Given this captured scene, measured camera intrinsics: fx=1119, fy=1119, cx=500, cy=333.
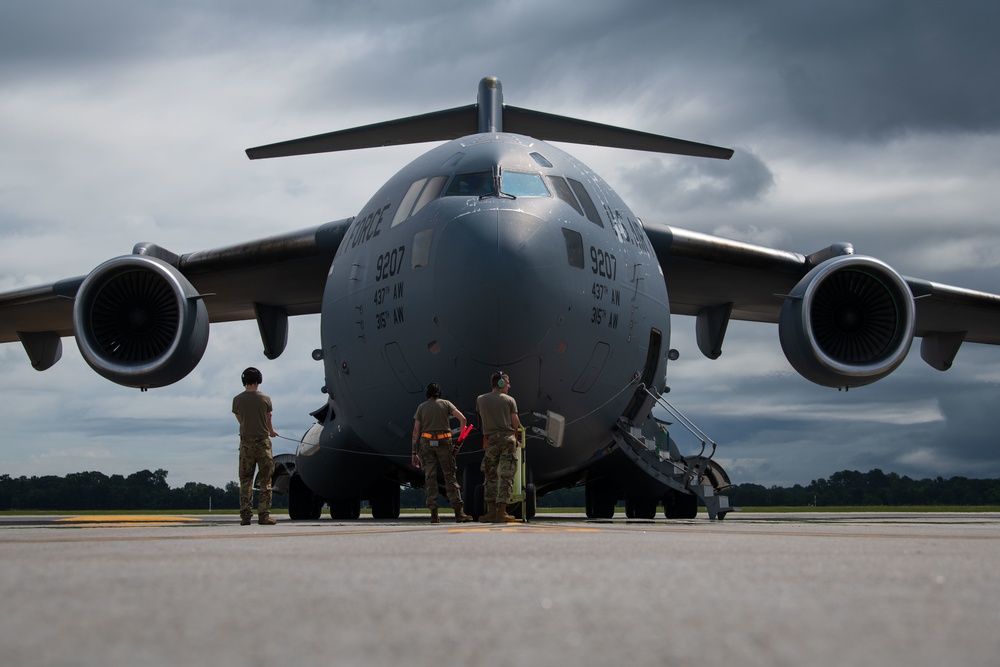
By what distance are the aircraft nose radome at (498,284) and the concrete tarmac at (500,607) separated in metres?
4.32

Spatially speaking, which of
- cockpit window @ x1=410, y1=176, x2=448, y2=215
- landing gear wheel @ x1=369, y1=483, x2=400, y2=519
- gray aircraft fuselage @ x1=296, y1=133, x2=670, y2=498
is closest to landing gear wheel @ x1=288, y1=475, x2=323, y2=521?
landing gear wheel @ x1=369, y1=483, x2=400, y2=519

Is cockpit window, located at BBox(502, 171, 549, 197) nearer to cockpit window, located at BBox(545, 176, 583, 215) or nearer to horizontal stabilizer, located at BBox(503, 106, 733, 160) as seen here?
cockpit window, located at BBox(545, 176, 583, 215)

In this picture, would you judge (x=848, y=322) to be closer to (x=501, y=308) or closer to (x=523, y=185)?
(x=523, y=185)

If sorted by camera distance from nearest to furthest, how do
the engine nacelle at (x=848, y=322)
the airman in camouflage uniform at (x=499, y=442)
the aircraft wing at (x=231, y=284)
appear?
the airman in camouflage uniform at (x=499, y=442) < the engine nacelle at (x=848, y=322) < the aircraft wing at (x=231, y=284)

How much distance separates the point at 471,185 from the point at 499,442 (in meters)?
2.49

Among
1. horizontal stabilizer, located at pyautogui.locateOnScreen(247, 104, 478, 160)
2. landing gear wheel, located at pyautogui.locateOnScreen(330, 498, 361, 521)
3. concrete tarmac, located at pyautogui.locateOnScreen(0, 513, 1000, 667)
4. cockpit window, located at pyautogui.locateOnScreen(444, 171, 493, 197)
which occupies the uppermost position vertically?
horizontal stabilizer, located at pyautogui.locateOnScreen(247, 104, 478, 160)

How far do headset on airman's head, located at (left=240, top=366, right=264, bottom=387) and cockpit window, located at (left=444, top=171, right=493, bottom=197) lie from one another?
90.5 inches

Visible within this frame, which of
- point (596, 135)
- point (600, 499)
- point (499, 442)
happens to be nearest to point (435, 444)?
point (499, 442)

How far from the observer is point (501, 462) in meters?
8.88

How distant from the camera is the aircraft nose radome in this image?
9.07m

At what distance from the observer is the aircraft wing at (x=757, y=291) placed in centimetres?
1402

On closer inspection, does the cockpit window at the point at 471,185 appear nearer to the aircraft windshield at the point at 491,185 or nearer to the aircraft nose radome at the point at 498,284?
the aircraft windshield at the point at 491,185

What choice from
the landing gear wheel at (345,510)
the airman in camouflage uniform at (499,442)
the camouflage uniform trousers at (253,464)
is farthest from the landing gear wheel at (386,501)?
the airman in camouflage uniform at (499,442)

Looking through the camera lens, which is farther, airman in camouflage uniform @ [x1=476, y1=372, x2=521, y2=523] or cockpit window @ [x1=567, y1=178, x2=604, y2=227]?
cockpit window @ [x1=567, y1=178, x2=604, y2=227]
